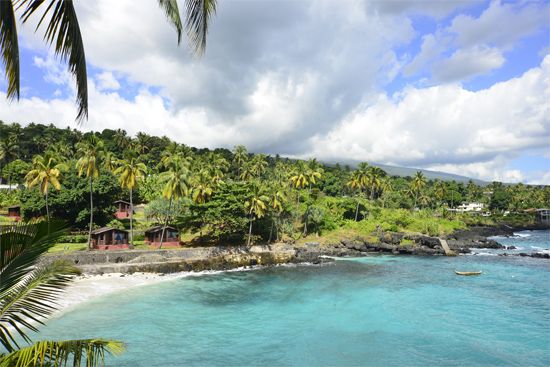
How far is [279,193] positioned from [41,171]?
28328 mm

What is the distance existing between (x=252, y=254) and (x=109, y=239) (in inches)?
670

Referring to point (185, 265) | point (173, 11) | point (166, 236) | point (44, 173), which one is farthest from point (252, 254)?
point (173, 11)

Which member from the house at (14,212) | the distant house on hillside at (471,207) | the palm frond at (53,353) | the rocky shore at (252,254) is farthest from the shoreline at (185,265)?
the distant house on hillside at (471,207)

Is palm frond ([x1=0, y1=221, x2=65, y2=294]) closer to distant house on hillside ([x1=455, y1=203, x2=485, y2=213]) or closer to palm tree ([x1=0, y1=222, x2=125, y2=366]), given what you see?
palm tree ([x1=0, y1=222, x2=125, y2=366])

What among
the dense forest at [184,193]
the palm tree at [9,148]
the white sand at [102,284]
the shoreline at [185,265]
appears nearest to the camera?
the white sand at [102,284]

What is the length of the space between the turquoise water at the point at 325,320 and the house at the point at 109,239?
11.6 metres

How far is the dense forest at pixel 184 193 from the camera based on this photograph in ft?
141

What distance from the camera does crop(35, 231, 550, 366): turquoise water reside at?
19.1 meters

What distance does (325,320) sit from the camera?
2455 cm

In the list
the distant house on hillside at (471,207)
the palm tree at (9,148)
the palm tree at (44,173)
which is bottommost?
Answer: the palm tree at (44,173)

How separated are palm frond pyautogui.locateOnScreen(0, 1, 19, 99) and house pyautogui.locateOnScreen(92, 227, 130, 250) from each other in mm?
40290

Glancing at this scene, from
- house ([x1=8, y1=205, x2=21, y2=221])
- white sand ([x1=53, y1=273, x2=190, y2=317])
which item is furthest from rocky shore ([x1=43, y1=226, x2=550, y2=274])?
house ([x1=8, y1=205, x2=21, y2=221])

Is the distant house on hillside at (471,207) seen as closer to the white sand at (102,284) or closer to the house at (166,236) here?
the house at (166,236)

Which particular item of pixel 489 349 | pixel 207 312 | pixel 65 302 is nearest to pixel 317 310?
pixel 207 312
